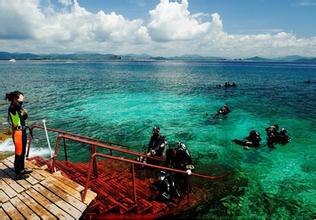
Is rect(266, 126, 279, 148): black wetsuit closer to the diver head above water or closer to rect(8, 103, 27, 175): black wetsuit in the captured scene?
rect(8, 103, 27, 175): black wetsuit

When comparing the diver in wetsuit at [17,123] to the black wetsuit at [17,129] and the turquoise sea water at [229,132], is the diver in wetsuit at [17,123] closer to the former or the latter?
the black wetsuit at [17,129]

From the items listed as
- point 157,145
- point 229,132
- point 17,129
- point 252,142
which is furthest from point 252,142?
point 17,129

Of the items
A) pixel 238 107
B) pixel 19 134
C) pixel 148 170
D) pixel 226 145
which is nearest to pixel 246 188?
pixel 148 170

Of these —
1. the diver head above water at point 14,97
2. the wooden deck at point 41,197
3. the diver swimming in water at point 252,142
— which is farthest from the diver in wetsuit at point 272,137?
the diver head above water at point 14,97

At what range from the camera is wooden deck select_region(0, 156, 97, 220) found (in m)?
6.88

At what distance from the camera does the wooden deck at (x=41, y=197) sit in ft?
22.6

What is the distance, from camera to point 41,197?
7.57m

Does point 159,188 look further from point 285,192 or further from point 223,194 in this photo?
point 285,192

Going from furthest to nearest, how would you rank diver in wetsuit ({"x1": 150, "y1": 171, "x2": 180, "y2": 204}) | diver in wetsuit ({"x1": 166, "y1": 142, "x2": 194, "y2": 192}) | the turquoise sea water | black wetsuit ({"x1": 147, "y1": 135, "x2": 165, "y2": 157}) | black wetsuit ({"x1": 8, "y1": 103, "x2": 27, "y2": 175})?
1. black wetsuit ({"x1": 147, "y1": 135, "x2": 165, "y2": 157})
2. the turquoise sea water
3. diver in wetsuit ({"x1": 166, "y1": 142, "x2": 194, "y2": 192})
4. diver in wetsuit ({"x1": 150, "y1": 171, "x2": 180, "y2": 204})
5. black wetsuit ({"x1": 8, "y1": 103, "x2": 27, "y2": 175})

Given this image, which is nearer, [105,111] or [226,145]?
[226,145]

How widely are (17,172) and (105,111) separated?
967 inches

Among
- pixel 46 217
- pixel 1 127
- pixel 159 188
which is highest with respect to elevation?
pixel 46 217

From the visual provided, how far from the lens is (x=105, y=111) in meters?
33.1

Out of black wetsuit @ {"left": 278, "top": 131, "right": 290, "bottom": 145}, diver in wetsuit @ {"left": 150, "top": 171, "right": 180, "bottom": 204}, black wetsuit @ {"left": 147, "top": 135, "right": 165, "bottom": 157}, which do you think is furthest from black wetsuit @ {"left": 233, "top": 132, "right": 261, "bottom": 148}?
diver in wetsuit @ {"left": 150, "top": 171, "right": 180, "bottom": 204}
